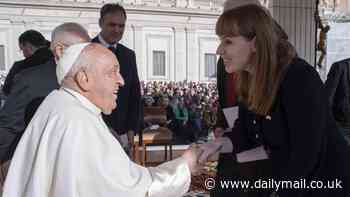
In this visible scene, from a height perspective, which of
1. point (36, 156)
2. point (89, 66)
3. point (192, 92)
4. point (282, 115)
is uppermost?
point (89, 66)

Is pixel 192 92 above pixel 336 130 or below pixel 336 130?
below

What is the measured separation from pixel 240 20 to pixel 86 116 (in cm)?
66

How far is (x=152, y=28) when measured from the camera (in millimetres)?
15094

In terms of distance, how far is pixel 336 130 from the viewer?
1537 mm

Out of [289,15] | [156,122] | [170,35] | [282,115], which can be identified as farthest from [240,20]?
[170,35]

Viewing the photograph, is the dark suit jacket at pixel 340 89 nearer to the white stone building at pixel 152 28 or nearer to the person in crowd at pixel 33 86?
the person in crowd at pixel 33 86

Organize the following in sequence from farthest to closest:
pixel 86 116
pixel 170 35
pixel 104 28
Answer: pixel 170 35, pixel 104 28, pixel 86 116

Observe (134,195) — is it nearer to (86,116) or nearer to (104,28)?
(86,116)

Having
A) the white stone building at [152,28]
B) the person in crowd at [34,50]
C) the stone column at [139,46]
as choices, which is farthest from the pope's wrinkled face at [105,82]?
the stone column at [139,46]

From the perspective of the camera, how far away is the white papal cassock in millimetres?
1349

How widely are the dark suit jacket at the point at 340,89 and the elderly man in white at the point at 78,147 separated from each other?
9.17ft

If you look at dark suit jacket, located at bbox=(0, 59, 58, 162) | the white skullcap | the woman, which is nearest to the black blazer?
the woman

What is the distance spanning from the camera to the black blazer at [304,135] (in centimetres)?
142

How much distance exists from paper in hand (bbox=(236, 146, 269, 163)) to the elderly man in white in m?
0.49
